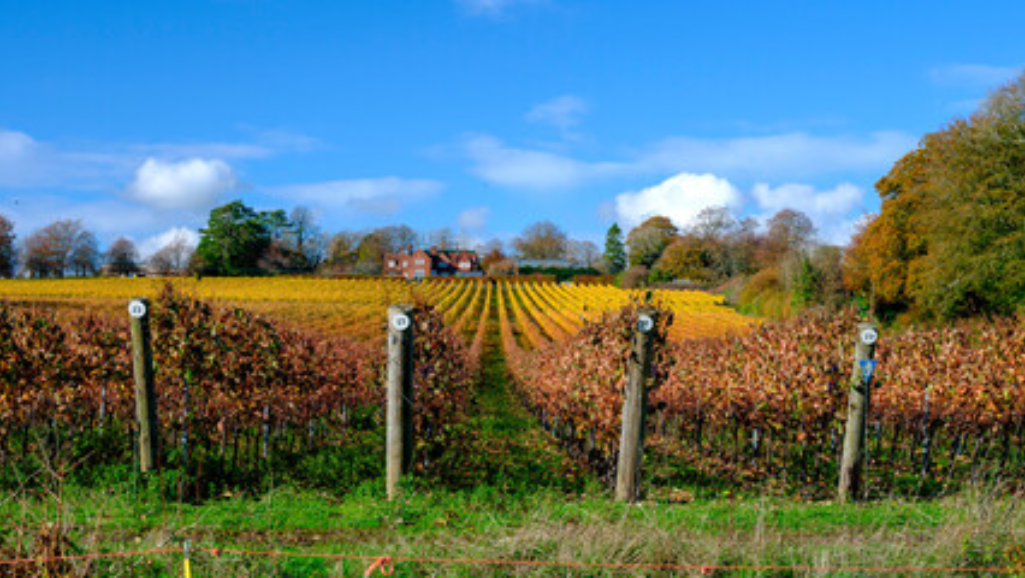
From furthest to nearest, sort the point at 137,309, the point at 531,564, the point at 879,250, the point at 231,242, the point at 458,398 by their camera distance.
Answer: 1. the point at 231,242
2. the point at 879,250
3. the point at 458,398
4. the point at 137,309
5. the point at 531,564

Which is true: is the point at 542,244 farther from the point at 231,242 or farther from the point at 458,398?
the point at 458,398

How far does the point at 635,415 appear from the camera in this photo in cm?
632

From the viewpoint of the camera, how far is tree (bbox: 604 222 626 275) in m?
111

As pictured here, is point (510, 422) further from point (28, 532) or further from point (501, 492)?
point (28, 532)

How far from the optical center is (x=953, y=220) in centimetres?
3397

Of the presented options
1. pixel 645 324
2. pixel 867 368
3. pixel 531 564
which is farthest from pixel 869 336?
pixel 531 564

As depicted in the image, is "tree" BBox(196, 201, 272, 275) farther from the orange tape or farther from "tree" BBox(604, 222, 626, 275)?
the orange tape

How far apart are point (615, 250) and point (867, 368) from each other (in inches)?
4185

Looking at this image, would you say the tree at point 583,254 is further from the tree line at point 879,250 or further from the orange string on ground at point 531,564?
the orange string on ground at point 531,564

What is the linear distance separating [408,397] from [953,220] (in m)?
36.7

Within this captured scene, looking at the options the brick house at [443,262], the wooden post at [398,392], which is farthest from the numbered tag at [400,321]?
the brick house at [443,262]

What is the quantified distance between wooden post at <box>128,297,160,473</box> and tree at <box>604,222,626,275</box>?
347 ft

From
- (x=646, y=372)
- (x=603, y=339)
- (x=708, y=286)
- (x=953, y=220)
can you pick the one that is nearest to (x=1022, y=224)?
(x=953, y=220)

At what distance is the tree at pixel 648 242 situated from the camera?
104 meters
